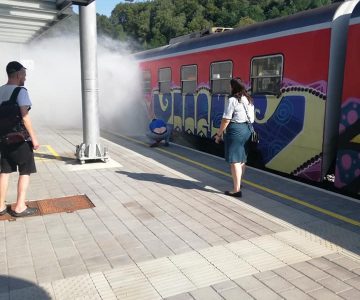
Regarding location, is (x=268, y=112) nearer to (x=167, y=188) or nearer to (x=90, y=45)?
(x=167, y=188)

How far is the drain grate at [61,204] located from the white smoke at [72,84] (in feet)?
26.5

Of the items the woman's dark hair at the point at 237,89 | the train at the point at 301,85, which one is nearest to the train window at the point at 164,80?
the train at the point at 301,85

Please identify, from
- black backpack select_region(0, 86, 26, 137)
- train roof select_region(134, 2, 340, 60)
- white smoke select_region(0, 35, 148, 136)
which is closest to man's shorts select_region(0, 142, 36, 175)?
black backpack select_region(0, 86, 26, 137)

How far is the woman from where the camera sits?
19.0ft

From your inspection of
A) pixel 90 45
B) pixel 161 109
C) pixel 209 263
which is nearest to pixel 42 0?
pixel 90 45

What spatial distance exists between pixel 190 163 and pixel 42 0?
444 cm

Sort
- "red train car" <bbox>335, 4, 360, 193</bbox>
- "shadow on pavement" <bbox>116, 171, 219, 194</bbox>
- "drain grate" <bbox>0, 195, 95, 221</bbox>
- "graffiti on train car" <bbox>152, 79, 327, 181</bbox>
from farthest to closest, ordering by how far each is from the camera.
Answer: "shadow on pavement" <bbox>116, 171, 219, 194</bbox>, "graffiti on train car" <bbox>152, 79, 327, 181</bbox>, "red train car" <bbox>335, 4, 360, 193</bbox>, "drain grate" <bbox>0, 195, 95, 221</bbox>

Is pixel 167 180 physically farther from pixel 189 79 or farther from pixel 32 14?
pixel 32 14

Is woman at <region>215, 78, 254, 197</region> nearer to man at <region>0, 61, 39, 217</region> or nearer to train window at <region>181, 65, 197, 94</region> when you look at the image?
man at <region>0, 61, 39, 217</region>

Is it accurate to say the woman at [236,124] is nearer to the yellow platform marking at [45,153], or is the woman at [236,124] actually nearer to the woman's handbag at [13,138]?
the woman's handbag at [13,138]

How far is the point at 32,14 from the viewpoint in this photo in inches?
327

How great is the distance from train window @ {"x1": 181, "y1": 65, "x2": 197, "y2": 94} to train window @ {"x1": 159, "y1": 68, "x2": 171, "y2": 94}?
0.89 metres

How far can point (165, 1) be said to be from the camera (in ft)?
208

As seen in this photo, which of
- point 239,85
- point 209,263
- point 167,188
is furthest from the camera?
point 167,188
